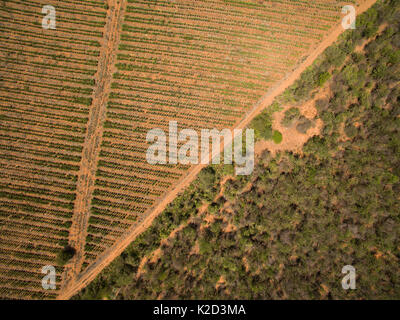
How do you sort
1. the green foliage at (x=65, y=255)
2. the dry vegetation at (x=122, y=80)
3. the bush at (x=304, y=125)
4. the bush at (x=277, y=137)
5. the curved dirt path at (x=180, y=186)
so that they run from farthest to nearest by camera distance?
the dry vegetation at (x=122, y=80), the bush at (x=277, y=137), the bush at (x=304, y=125), the curved dirt path at (x=180, y=186), the green foliage at (x=65, y=255)

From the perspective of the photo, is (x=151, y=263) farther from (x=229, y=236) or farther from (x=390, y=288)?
(x=390, y=288)

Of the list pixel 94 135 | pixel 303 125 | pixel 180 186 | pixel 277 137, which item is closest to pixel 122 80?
pixel 94 135


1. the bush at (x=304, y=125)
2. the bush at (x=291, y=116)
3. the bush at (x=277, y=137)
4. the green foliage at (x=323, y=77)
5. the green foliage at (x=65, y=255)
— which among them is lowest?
the green foliage at (x=65, y=255)

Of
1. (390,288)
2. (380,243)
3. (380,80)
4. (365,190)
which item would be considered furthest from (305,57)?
(390,288)

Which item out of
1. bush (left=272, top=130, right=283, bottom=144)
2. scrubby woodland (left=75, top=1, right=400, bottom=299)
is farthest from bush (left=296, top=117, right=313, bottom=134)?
bush (left=272, top=130, right=283, bottom=144)

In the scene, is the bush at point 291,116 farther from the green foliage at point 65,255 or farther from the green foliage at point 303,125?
the green foliage at point 65,255

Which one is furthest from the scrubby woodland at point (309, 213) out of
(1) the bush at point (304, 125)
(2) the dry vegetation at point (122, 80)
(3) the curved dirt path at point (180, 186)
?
(2) the dry vegetation at point (122, 80)

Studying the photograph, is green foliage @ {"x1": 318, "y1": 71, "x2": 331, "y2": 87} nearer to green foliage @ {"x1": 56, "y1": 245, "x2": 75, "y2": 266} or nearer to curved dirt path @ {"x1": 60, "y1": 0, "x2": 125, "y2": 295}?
curved dirt path @ {"x1": 60, "y1": 0, "x2": 125, "y2": 295}

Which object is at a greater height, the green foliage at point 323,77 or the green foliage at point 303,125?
the green foliage at point 323,77
